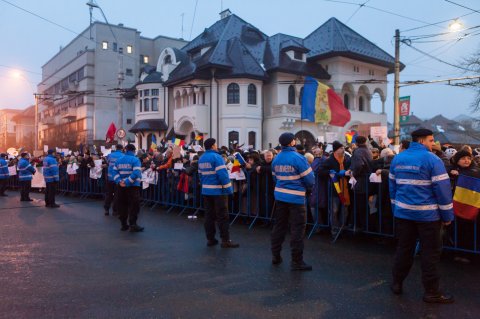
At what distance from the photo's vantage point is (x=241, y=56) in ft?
113

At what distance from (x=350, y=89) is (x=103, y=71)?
3425 cm

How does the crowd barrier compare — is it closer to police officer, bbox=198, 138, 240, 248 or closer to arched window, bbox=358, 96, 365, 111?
police officer, bbox=198, 138, 240, 248

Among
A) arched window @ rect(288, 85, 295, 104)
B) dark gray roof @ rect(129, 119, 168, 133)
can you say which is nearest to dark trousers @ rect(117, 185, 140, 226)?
arched window @ rect(288, 85, 295, 104)

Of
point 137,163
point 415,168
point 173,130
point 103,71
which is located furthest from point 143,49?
point 415,168

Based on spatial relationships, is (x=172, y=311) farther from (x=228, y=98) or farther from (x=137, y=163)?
(x=228, y=98)

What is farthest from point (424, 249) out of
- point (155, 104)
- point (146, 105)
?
point (146, 105)

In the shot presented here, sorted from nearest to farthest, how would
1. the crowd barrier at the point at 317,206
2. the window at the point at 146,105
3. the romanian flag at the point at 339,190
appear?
the crowd barrier at the point at 317,206, the romanian flag at the point at 339,190, the window at the point at 146,105

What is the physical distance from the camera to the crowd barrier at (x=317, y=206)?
21.9 feet

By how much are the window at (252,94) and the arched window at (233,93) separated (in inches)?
38.2

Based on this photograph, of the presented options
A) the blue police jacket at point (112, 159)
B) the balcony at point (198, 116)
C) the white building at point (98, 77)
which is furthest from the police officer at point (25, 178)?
the white building at point (98, 77)

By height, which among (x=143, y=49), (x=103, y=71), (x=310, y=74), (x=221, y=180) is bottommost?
(x=221, y=180)

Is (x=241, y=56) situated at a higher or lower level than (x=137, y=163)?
higher

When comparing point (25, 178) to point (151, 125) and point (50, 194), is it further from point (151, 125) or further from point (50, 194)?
point (151, 125)

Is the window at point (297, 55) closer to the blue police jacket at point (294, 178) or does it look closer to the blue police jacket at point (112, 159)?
the blue police jacket at point (112, 159)
